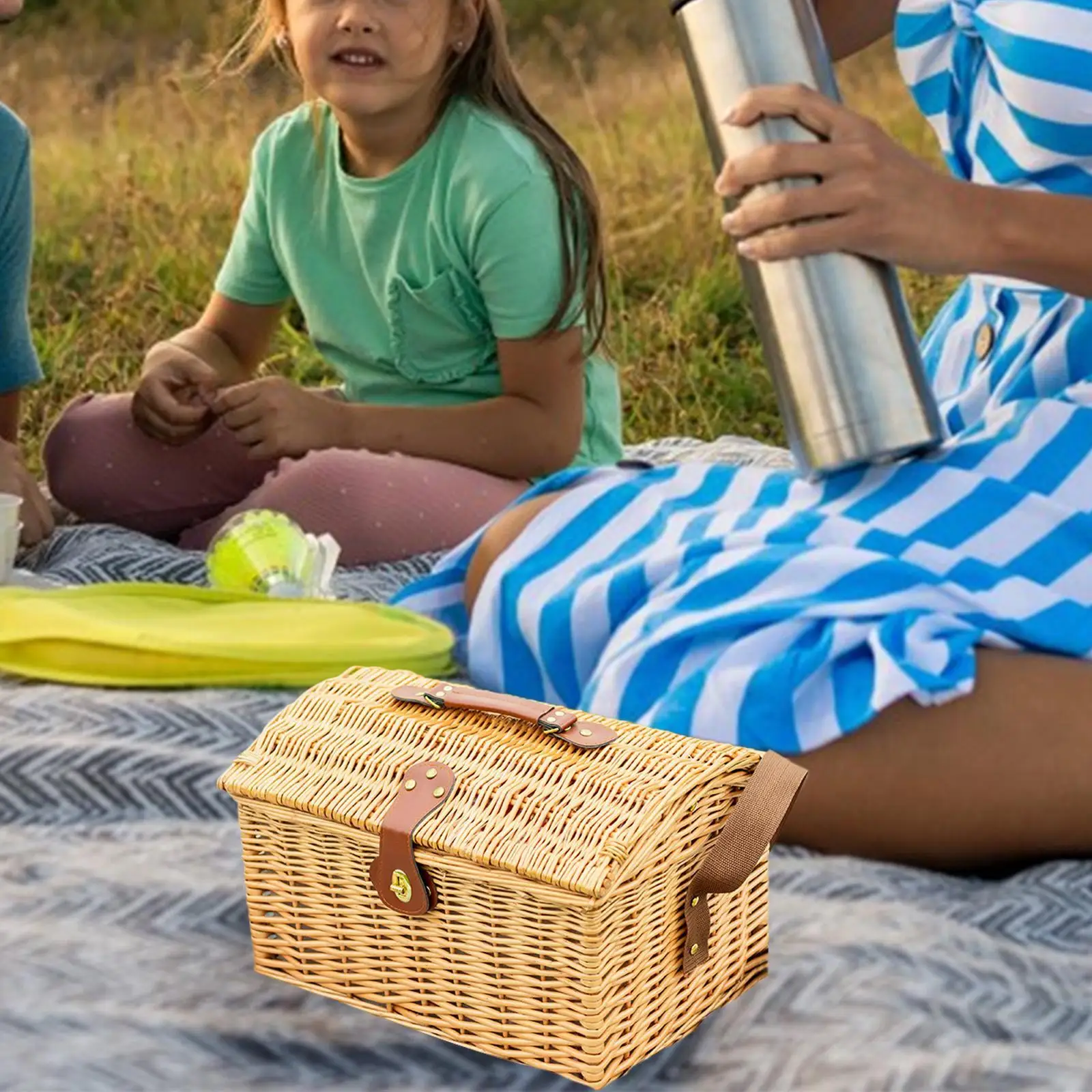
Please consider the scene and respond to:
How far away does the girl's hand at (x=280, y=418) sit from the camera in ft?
7.39

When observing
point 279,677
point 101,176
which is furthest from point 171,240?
point 279,677

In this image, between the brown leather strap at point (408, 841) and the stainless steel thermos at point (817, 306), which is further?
the stainless steel thermos at point (817, 306)

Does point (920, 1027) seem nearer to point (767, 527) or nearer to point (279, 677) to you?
point (767, 527)

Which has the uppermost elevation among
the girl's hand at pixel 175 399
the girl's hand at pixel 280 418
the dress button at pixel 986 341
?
the girl's hand at pixel 175 399

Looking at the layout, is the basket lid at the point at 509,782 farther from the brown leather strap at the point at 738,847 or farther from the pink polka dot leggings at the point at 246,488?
the pink polka dot leggings at the point at 246,488

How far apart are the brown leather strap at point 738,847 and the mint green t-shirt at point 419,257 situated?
119cm

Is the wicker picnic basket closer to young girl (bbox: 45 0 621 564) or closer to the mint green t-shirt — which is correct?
young girl (bbox: 45 0 621 564)

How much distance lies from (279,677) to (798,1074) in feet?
2.33

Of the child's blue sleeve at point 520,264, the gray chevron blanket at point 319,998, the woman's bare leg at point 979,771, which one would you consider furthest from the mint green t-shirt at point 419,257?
the woman's bare leg at point 979,771

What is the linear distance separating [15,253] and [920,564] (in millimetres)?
1406

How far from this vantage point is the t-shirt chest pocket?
234 centimetres

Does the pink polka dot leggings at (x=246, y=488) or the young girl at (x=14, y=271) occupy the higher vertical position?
the young girl at (x=14, y=271)

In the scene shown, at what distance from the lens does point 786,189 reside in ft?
4.54

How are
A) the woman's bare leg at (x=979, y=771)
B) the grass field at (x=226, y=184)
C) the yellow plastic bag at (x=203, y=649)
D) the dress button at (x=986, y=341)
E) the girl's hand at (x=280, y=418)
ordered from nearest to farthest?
the woman's bare leg at (x=979, y=771) → the dress button at (x=986, y=341) → the yellow plastic bag at (x=203, y=649) → the girl's hand at (x=280, y=418) → the grass field at (x=226, y=184)
